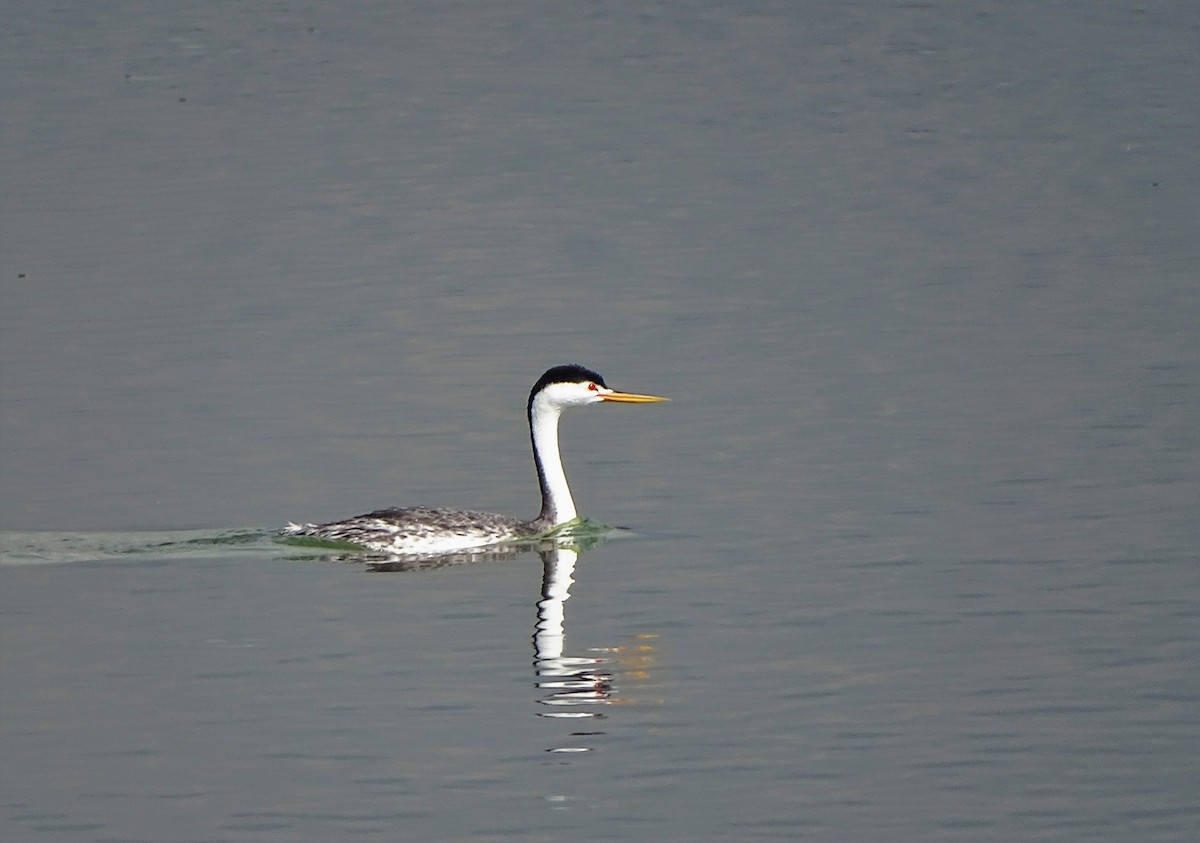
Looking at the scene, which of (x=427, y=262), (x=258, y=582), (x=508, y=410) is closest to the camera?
(x=258, y=582)

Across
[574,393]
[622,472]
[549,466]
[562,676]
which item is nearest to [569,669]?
[562,676]

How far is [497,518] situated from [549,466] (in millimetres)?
896

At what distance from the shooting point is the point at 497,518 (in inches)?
752

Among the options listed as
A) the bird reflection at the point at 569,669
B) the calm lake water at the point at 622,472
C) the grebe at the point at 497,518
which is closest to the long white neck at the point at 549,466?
the grebe at the point at 497,518

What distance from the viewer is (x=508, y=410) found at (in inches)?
914

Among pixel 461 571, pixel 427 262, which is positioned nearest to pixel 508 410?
pixel 461 571

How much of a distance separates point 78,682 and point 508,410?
8.79m

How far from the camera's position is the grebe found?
18.7 metres

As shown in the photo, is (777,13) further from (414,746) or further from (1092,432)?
(414,746)

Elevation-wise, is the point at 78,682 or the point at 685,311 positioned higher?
the point at 685,311

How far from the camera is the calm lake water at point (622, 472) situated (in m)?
13.1

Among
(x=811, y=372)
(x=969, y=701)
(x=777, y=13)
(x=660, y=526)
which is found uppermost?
(x=777, y=13)

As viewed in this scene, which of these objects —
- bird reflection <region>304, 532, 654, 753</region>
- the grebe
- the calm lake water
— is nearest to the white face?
the grebe

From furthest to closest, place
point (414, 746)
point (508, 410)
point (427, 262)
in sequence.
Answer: point (427, 262), point (508, 410), point (414, 746)
